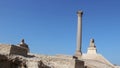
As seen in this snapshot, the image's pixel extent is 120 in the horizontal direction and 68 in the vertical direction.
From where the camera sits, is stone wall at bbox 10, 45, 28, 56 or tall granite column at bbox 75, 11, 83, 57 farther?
tall granite column at bbox 75, 11, 83, 57

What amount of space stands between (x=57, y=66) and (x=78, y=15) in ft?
67.9

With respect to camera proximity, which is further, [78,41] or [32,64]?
[78,41]

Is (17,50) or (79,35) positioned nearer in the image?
(17,50)

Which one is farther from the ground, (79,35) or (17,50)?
(79,35)

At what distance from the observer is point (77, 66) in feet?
65.6

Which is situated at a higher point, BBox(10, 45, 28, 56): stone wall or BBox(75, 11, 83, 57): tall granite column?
BBox(75, 11, 83, 57): tall granite column

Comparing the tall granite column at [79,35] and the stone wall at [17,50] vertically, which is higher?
the tall granite column at [79,35]

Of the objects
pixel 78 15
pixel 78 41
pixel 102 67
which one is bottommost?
pixel 102 67

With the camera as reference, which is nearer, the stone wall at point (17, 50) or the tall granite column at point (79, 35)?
the stone wall at point (17, 50)

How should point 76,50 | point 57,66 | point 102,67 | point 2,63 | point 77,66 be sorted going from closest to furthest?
point 2,63 → point 57,66 → point 77,66 → point 102,67 → point 76,50

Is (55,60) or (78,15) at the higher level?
(78,15)

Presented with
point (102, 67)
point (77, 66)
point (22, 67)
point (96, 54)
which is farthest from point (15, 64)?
point (96, 54)

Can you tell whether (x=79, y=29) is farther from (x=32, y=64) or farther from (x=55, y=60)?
(x=32, y=64)

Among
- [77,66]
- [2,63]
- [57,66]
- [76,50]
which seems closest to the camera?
[2,63]
